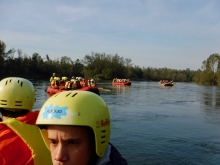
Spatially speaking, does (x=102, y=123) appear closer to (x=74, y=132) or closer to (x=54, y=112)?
(x=74, y=132)

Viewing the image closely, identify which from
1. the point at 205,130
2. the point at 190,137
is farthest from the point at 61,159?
the point at 205,130

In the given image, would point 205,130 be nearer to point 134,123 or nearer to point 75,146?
point 134,123

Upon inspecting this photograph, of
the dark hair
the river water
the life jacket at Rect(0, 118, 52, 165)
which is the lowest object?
the river water

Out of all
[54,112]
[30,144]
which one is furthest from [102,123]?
[30,144]

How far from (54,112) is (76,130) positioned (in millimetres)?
181

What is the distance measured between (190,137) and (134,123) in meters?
3.32

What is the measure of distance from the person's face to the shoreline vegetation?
225 feet

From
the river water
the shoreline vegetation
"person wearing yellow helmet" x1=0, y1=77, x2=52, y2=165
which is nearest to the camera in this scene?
A: "person wearing yellow helmet" x1=0, y1=77, x2=52, y2=165

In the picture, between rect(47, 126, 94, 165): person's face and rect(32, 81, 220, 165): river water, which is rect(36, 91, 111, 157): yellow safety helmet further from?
rect(32, 81, 220, 165): river water

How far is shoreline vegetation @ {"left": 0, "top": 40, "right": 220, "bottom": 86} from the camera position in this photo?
78.7 metres

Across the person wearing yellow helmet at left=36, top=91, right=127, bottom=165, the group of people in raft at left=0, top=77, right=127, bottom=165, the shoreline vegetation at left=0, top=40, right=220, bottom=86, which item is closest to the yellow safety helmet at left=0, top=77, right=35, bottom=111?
the group of people in raft at left=0, top=77, right=127, bottom=165

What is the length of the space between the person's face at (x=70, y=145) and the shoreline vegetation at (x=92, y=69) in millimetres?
68711

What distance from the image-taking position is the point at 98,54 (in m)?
113

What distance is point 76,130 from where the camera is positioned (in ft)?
6.08
